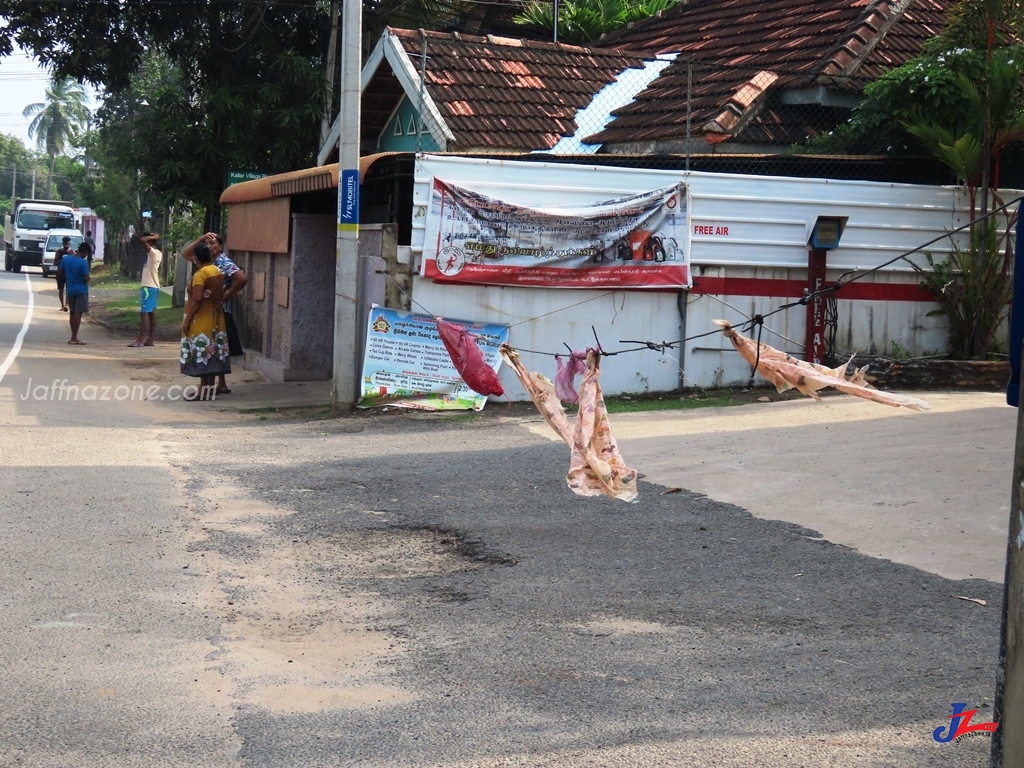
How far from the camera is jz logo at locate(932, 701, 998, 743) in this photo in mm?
4219

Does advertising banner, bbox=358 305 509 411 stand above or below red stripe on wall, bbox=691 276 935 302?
below

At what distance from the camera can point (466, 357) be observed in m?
11.0

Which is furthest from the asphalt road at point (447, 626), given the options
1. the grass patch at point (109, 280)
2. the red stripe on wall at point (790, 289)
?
the grass patch at point (109, 280)

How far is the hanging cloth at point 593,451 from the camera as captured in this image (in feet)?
22.0

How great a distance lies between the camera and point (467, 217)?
12203 millimetres

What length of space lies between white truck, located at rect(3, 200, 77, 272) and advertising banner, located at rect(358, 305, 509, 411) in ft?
128

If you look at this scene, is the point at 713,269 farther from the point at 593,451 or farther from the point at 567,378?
the point at 593,451

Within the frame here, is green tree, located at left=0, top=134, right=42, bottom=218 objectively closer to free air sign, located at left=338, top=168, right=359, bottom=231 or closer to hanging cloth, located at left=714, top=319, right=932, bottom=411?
free air sign, located at left=338, top=168, right=359, bottom=231

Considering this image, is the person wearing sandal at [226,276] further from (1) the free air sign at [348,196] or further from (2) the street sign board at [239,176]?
(2) the street sign board at [239,176]

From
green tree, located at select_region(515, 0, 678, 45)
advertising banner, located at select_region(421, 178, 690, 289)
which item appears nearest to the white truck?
green tree, located at select_region(515, 0, 678, 45)

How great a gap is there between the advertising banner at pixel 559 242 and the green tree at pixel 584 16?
11028 mm

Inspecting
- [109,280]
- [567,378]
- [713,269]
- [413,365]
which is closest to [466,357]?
[413,365]

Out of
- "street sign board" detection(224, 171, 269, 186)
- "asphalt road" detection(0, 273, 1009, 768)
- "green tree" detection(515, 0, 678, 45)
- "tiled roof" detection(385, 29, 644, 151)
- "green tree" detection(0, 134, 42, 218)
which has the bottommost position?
"asphalt road" detection(0, 273, 1009, 768)

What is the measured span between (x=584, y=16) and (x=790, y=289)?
1139 centimetres
